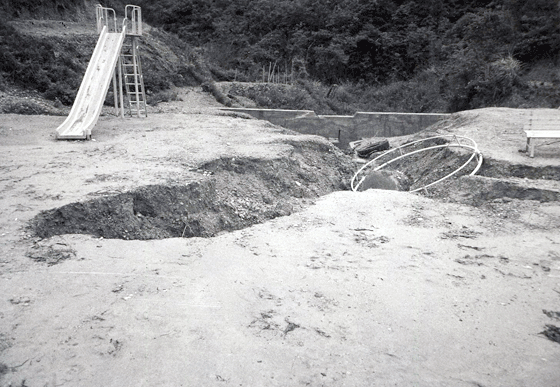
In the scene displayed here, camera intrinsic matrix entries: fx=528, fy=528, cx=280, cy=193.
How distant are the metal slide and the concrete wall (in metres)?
4.23

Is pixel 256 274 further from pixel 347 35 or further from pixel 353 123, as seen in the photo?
pixel 347 35

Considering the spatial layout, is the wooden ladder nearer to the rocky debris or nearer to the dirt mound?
the dirt mound

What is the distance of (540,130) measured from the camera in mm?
9617

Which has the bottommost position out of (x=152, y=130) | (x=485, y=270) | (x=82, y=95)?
(x=485, y=270)

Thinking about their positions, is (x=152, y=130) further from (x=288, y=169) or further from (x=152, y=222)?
(x=152, y=222)

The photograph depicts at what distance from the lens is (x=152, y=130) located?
33.7 feet

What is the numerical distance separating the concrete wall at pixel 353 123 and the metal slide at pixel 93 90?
4.23 m

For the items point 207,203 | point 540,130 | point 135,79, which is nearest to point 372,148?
point 540,130

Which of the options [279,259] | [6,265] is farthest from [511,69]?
[6,265]

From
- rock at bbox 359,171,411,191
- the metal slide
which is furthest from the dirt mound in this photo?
the metal slide

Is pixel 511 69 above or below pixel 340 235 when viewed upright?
above

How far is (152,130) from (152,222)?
454 cm

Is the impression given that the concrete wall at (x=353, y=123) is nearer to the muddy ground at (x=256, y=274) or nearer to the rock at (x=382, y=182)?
the rock at (x=382, y=182)

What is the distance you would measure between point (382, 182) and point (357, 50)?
54.3 ft
